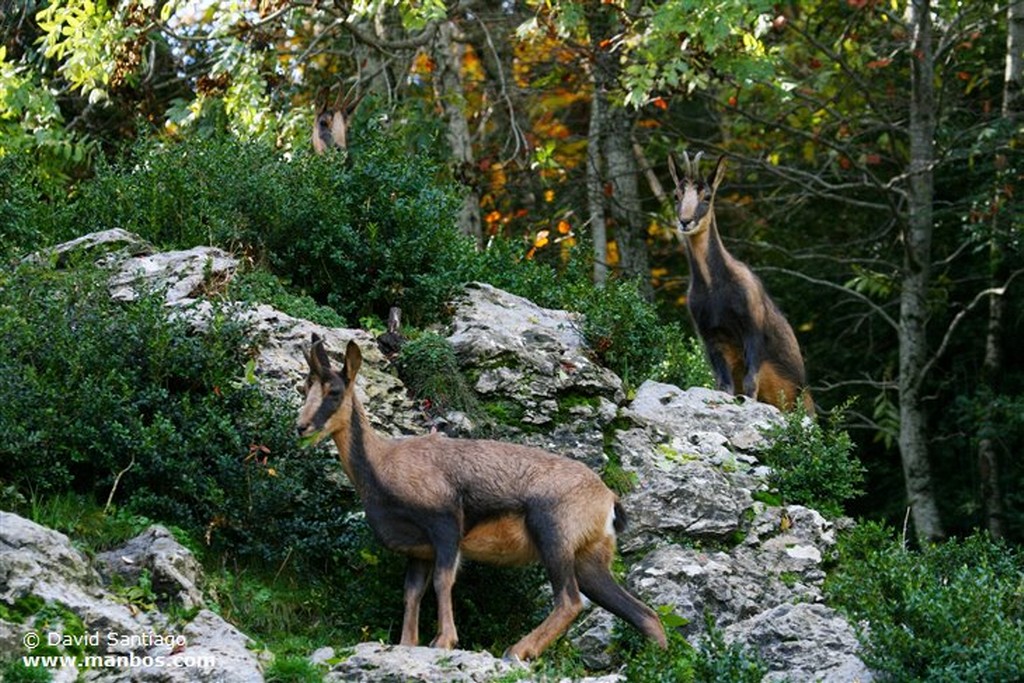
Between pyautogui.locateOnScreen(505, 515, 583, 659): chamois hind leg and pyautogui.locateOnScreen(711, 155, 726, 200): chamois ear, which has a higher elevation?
pyautogui.locateOnScreen(711, 155, 726, 200): chamois ear

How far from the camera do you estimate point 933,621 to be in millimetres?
8070

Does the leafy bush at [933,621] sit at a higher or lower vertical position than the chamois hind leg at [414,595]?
higher

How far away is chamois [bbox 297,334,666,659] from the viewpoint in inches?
352

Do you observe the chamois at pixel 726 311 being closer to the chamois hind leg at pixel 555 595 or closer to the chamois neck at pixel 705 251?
the chamois neck at pixel 705 251

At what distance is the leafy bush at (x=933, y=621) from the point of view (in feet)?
25.7

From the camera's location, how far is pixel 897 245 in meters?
19.5

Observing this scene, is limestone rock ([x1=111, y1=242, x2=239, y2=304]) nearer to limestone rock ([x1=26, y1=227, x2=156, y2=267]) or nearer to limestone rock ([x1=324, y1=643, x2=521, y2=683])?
limestone rock ([x1=26, y1=227, x2=156, y2=267])

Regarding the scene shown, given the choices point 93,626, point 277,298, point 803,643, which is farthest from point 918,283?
point 93,626

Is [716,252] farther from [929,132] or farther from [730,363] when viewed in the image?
[929,132]

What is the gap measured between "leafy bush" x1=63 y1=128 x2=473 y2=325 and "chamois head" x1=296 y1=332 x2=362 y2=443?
2.58m

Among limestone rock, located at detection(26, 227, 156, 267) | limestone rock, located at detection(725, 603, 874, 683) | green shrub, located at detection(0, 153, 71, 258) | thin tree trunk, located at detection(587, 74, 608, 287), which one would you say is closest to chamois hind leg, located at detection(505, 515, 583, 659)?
limestone rock, located at detection(725, 603, 874, 683)

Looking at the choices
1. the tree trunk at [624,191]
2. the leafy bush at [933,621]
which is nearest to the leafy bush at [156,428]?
the leafy bush at [933,621]

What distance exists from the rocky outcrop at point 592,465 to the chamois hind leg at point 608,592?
0.45 meters

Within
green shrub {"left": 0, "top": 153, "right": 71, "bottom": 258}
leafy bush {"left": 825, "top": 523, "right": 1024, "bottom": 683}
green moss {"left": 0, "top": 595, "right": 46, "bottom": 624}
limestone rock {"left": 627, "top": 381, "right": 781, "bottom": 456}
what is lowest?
green moss {"left": 0, "top": 595, "right": 46, "bottom": 624}
